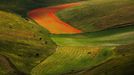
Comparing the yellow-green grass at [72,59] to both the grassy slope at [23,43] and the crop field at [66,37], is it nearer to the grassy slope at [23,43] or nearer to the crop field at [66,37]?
the crop field at [66,37]

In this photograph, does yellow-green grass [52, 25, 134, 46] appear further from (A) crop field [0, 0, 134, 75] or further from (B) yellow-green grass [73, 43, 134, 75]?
(B) yellow-green grass [73, 43, 134, 75]

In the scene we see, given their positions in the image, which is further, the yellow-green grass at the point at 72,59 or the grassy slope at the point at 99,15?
the grassy slope at the point at 99,15

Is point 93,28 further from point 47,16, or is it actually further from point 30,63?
point 30,63

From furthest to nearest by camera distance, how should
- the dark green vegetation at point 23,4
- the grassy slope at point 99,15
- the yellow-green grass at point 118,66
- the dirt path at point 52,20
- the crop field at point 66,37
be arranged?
the dark green vegetation at point 23,4, the grassy slope at point 99,15, the dirt path at point 52,20, the crop field at point 66,37, the yellow-green grass at point 118,66

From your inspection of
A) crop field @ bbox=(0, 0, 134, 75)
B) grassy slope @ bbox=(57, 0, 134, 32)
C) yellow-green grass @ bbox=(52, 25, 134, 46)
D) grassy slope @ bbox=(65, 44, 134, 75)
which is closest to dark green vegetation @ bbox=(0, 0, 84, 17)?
crop field @ bbox=(0, 0, 134, 75)

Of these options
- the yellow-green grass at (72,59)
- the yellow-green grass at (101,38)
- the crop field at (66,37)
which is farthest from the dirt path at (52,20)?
the yellow-green grass at (72,59)

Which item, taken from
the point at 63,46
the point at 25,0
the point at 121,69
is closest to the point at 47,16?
the point at 25,0

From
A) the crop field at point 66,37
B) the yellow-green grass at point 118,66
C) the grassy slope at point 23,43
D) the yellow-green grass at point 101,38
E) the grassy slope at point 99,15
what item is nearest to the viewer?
the yellow-green grass at point 118,66
